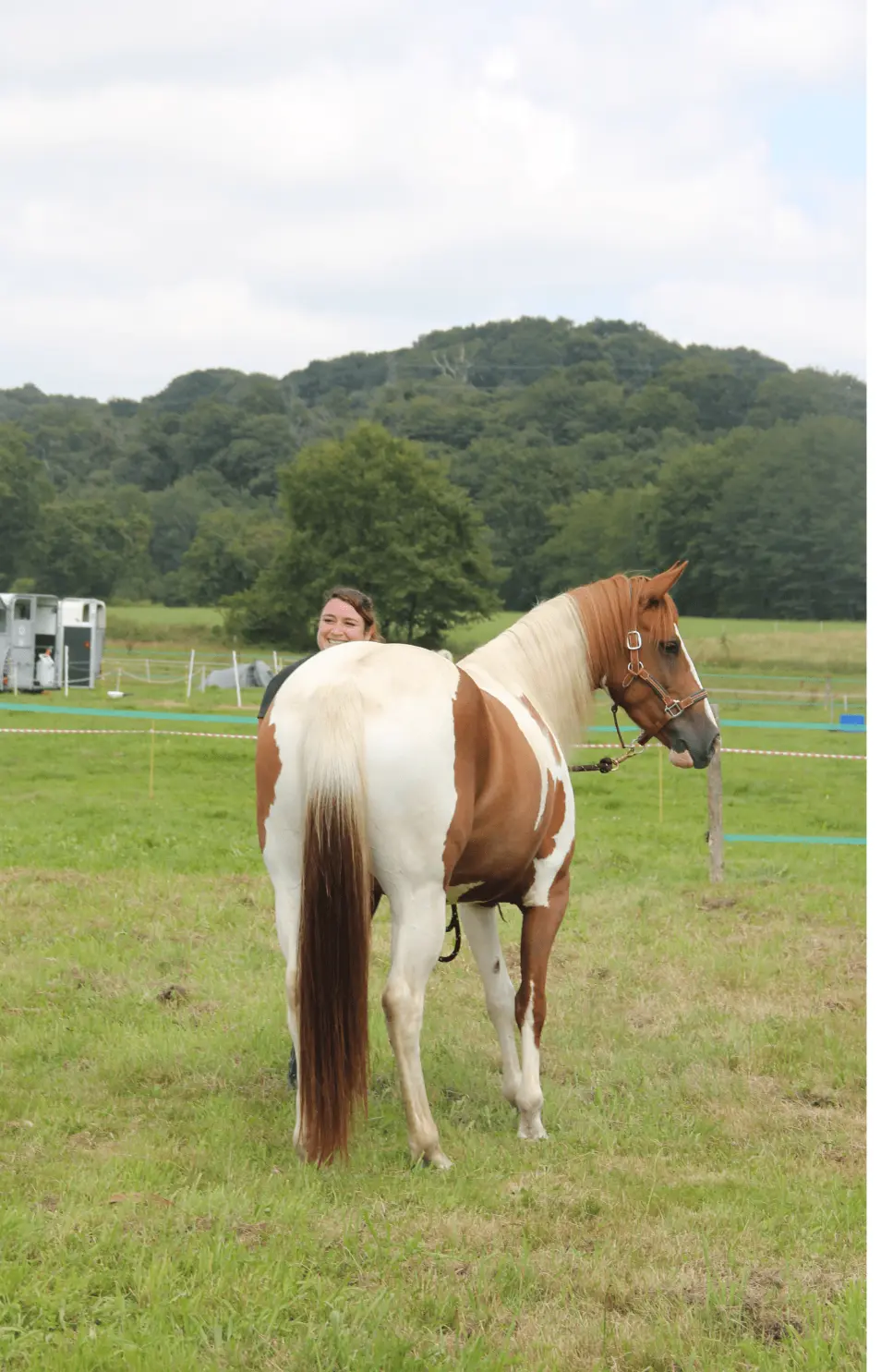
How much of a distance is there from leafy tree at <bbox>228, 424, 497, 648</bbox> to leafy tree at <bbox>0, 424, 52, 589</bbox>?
24.2 meters

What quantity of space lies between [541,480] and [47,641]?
47282 millimetres

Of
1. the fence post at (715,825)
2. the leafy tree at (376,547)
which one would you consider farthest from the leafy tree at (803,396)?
the fence post at (715,825)

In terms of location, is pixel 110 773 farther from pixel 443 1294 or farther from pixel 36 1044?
pixel 443 1294

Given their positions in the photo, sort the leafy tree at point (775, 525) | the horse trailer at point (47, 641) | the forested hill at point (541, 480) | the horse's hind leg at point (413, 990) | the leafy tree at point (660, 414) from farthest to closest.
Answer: the leafy tree at point (660, 414), the forested hill at point (541, 480), the leafy tree at point (775, 525), the horse trailer at point (47, 641), the horse's hind leg at point (413, 990)

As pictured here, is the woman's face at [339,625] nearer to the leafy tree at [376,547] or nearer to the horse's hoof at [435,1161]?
the horse's hoof at [435,1161]

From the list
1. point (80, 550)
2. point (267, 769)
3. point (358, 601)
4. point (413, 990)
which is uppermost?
point (80, 550)

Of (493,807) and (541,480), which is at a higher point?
(541,480)

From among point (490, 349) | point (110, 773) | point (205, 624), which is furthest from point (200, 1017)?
point (490, 349)

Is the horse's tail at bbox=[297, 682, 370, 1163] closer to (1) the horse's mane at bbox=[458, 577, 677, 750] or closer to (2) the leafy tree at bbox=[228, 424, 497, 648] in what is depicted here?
(1) the horse's mane at bbox=[458, 577, 677, 750]

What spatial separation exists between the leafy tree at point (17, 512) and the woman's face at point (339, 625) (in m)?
67.2

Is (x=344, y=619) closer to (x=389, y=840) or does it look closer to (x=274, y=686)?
(x=274, y=686)

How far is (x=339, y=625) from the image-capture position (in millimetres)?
5055

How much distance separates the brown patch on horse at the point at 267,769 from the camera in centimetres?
416

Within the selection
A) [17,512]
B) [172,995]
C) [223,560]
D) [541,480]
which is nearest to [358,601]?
[172,995]
